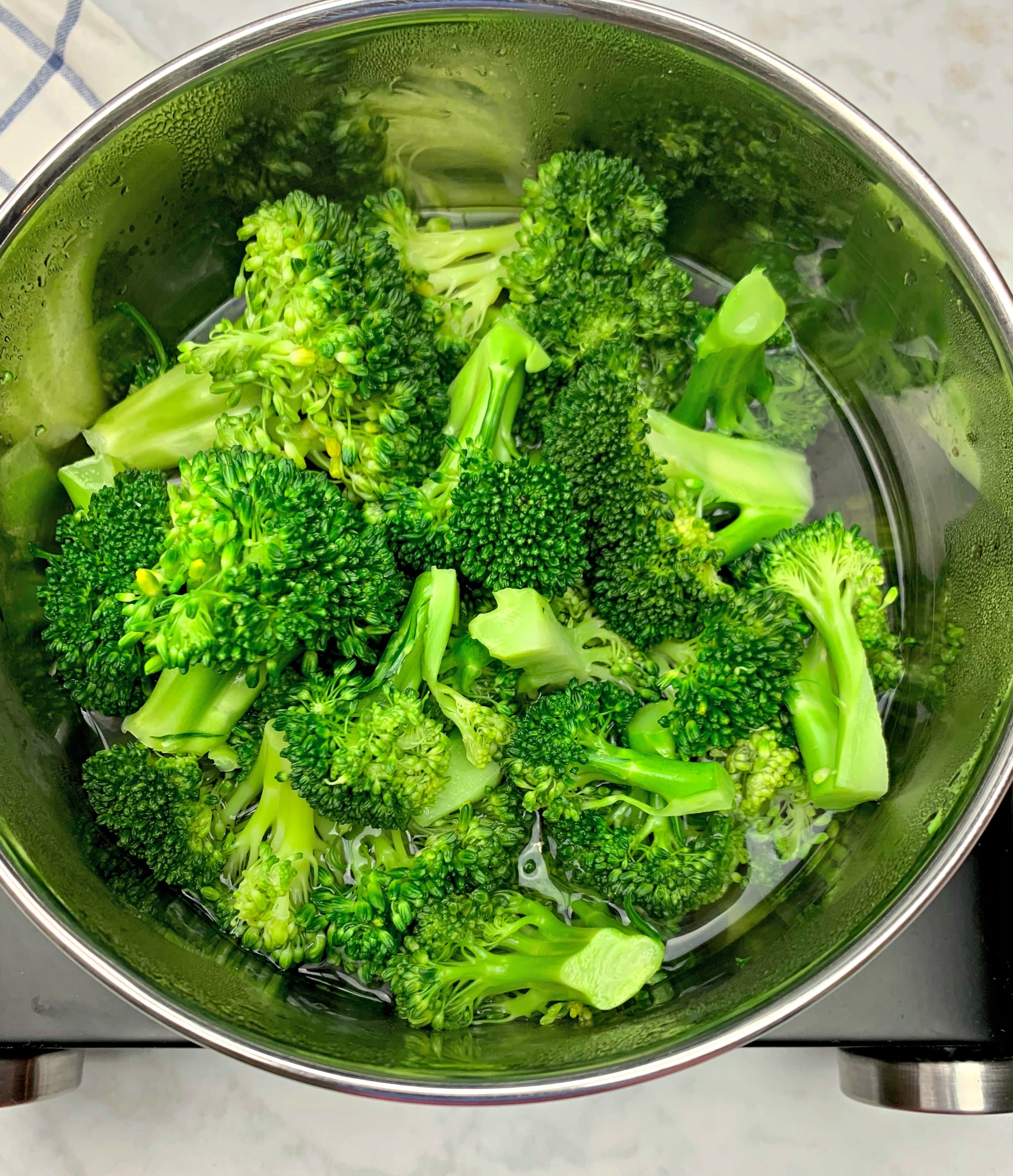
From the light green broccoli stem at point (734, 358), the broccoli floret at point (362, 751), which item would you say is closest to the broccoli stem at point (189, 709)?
the broccoli floret at point (362, 751)

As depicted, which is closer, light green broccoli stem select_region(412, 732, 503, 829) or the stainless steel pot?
the stainless steel pot

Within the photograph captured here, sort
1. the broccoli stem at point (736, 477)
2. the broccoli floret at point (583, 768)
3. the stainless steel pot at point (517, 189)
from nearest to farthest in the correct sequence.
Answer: the stainless steel pot at point (517, 189) → the broccoli floret at point (583, 768) → the broccoli stem at point (736, 477)

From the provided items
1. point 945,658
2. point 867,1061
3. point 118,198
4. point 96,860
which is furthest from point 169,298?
point 867,1061

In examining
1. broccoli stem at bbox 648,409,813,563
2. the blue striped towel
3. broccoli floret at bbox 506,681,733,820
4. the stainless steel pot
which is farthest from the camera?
the blue striped towel

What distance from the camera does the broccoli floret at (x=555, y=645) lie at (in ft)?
4.21

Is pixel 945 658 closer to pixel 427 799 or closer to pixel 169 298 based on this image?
pixel 427 799

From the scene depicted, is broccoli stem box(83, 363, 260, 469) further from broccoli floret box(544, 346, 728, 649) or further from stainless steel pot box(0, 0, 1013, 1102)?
broccoli floret box(544, 346, 728, 649)

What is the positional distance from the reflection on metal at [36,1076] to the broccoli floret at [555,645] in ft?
2.94

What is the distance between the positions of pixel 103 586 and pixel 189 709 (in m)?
0.22

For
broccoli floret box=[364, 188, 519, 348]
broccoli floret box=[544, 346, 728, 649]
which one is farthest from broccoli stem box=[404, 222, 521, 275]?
broccoli floret box=[544, 346, 728, 649]

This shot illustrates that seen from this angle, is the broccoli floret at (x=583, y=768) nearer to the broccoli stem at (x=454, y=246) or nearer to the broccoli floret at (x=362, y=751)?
the broccoli floret at (x=362, y=751)

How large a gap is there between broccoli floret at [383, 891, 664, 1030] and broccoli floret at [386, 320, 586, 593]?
0.49 metres

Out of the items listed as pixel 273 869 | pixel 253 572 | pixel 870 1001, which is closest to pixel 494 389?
pixel 253 572

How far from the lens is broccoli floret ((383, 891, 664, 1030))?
1.30 metres
